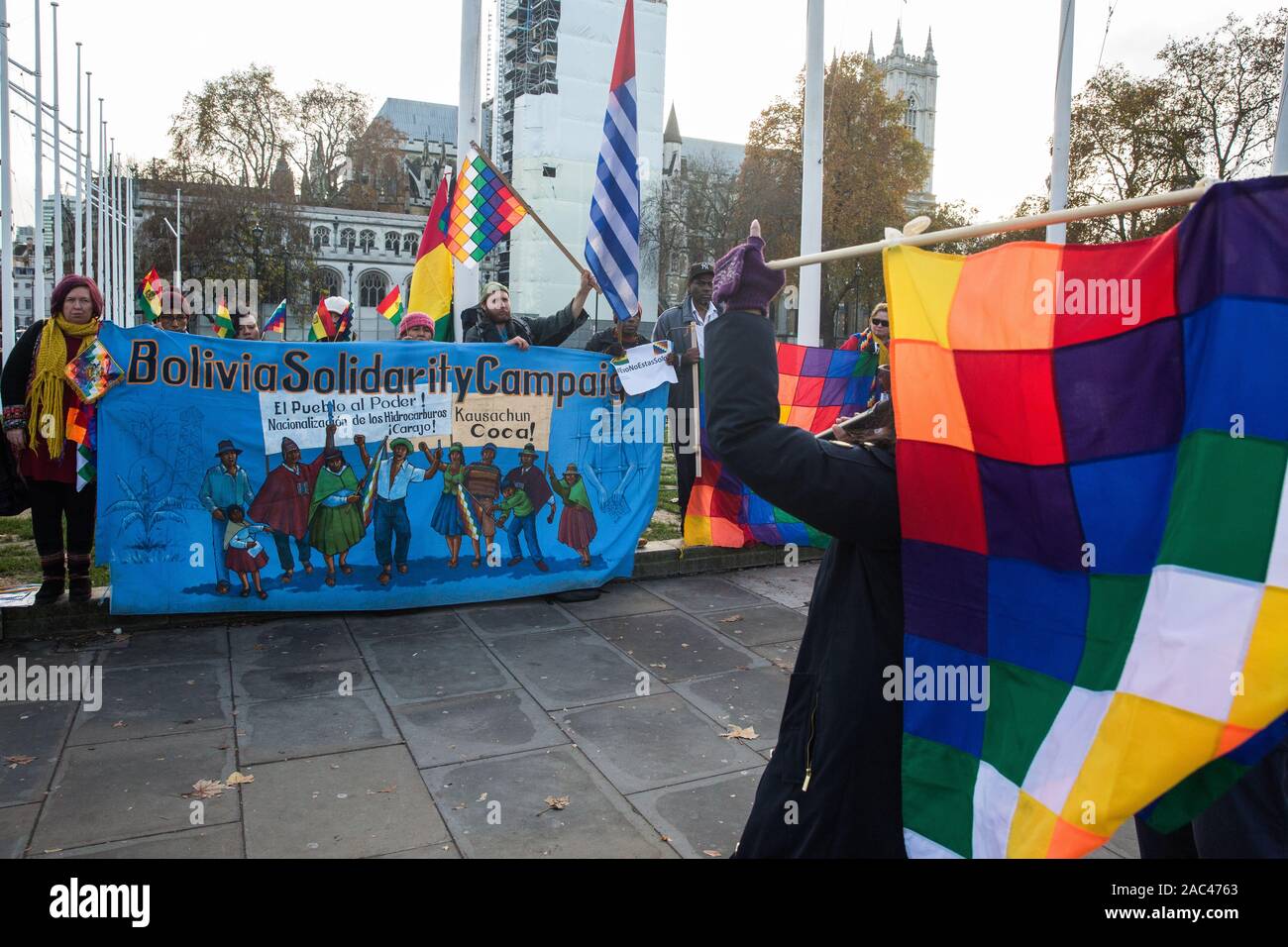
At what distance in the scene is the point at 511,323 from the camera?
7770 mm

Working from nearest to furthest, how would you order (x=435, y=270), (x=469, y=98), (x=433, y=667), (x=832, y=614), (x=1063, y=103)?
(x=832, y=614)
(x=433, y=667)
(x=435, y=270)
(x=469, y=98)
(x=1063, y=103)

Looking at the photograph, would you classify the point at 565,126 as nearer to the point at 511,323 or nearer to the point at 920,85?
the point at 920,85

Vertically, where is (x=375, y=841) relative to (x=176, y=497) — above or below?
below

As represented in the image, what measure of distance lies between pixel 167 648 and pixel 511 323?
338cm

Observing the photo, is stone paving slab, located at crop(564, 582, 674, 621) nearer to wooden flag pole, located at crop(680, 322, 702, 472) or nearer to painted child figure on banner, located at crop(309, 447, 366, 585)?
wooden flag pole, located at crop(680, 322, 702, 472)

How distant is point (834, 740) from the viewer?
231 cm

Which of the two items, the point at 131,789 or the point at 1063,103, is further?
the point at 1063,103

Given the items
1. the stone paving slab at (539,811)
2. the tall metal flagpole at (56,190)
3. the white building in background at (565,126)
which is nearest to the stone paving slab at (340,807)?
the stone paving slab at (539,811)

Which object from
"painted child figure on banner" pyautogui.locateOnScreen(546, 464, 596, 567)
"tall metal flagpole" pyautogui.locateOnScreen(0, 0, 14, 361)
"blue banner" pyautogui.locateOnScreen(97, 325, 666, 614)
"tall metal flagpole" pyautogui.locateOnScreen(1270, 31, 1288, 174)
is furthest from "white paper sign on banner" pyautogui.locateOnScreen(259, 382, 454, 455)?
"tall metal flagpole" pyautogui.locateOnScreen(0, 0, 14, 361)

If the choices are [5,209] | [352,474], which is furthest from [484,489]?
[5,209]

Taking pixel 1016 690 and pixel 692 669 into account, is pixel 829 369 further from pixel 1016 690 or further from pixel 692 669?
pixel 1016 690

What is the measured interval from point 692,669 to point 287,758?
2.37 m
